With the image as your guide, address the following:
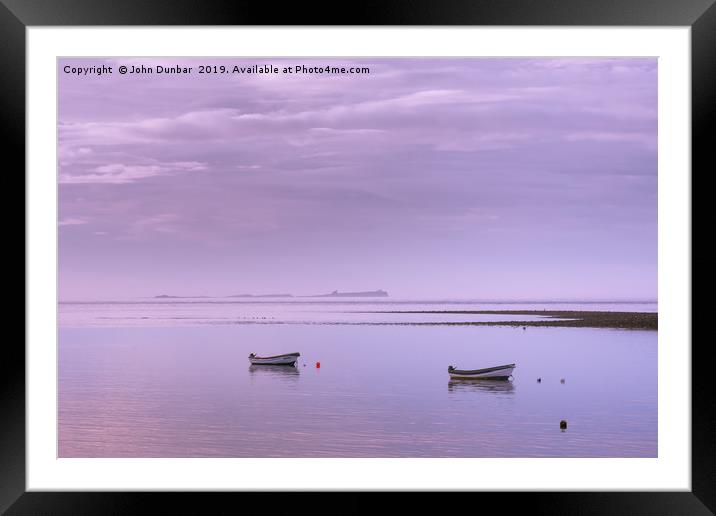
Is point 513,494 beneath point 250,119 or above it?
beneath

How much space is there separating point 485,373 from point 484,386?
0.75 ft

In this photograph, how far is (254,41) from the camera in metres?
2.78

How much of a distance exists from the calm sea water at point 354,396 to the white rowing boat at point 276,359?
0.63ft

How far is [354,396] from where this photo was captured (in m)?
11.3

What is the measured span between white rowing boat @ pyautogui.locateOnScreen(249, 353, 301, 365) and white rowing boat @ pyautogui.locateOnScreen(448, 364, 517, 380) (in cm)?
372

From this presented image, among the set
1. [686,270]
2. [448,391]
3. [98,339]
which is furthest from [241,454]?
[98,339]

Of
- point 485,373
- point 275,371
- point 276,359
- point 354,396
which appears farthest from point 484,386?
point 276,359

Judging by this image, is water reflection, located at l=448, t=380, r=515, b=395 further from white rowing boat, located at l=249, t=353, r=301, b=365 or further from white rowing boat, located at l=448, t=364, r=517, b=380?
white rowing boat, located at l=249, t=353, r=301, b=365

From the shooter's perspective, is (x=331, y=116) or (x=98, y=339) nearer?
(x=98, y=339)

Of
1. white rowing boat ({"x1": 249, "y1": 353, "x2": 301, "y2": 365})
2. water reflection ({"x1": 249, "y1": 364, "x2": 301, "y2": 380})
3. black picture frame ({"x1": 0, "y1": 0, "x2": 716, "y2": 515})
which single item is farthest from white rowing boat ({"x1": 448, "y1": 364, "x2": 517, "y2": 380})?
black picture frame ({"x1": 0, "y1": 0, "x2": 716, "y2": 515})

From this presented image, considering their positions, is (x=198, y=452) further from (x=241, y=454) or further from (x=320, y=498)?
(x=320, y=498)

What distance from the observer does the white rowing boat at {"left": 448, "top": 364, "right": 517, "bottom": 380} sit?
1258 centimetres

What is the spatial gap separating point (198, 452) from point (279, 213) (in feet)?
65.9

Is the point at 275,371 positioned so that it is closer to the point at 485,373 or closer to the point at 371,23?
the point at 485,373
